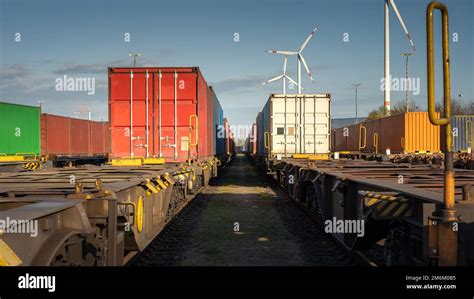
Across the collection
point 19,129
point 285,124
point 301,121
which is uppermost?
point 301,121

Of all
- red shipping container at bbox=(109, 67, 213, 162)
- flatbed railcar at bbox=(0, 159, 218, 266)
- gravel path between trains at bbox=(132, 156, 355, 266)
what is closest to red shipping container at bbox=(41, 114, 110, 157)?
red shipping container at bbox=(109, 67, 213, 162)

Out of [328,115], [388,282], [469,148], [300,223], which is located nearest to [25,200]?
[388,282]

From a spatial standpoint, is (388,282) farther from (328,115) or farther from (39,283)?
(328,115)

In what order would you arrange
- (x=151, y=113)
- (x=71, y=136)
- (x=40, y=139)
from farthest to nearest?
(x=71, y=136), (x=40, y=139), (x=151, y=113)

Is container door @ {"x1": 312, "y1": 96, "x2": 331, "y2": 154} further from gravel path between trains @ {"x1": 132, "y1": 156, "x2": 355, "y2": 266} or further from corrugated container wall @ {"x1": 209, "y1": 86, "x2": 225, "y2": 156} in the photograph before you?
gravel path between trains @ {"x1": 132, "y1": 156, "x2": 355, "y2": 266}

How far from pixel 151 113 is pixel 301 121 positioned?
326 inches

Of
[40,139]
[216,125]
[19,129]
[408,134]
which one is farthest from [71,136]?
[408,134]

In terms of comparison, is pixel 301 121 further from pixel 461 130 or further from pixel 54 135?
pixel 54 135

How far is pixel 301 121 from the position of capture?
Answer: 66.1ft

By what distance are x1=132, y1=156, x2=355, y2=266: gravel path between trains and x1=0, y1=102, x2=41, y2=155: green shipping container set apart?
11.3 m

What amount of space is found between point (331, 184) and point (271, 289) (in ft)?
17.5

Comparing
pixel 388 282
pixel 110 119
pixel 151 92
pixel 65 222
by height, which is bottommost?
pixel 388 282

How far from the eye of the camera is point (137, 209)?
22.5 feet

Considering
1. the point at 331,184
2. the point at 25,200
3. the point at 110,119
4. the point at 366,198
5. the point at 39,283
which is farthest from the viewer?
the point at 110,119
